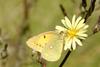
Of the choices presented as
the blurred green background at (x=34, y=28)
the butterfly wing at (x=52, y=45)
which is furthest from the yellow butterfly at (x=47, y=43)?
the blurred green background at (x=34, y=28)

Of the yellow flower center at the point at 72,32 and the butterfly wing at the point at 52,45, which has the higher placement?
the yellow flower center at the point at 72,32

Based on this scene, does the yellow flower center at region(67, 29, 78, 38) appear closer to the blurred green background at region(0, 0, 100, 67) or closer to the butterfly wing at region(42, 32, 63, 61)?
the butterfly wing at region(42, 32, 63, 61)

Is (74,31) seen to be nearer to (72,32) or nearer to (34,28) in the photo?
(72,32)

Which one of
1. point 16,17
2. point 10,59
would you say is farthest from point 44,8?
point 10,59

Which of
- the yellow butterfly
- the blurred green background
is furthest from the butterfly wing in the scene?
the blurred green background

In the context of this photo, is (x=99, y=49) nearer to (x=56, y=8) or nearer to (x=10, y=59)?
(x=56, y=8)

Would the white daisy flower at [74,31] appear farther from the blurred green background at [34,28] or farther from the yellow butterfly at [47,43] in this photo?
the blurred green background at [34,28]

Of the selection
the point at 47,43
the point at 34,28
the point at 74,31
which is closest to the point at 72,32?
the point at 74,31

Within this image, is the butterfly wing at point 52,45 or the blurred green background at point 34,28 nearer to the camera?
the butterfly wing at point 52,45
